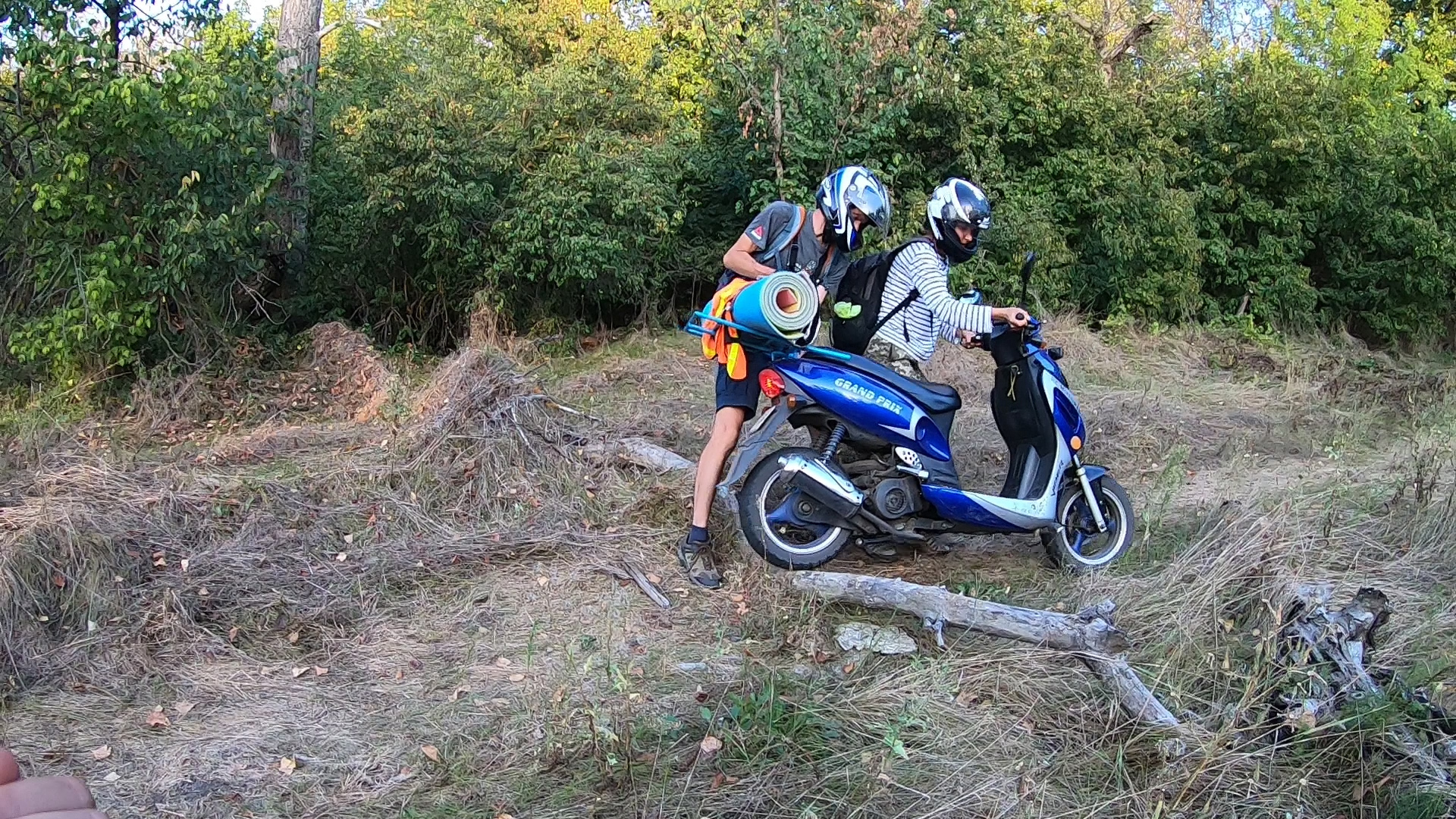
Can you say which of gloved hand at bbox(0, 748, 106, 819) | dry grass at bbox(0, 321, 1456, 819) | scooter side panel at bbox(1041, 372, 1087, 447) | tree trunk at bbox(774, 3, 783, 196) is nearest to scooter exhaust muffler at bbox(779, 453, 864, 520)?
dry grass at bbox(0, 321, 1456, 819)

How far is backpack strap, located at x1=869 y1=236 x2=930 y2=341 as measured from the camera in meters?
4.41

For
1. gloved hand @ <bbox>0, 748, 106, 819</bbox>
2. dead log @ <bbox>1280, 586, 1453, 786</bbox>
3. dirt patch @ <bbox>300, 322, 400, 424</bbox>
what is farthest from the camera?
dirt patch @ <bbox>300, 322, 400, 424</bbox>

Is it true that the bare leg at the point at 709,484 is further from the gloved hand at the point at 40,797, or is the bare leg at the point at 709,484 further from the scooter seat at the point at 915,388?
the gloved hand at the point at 40,797

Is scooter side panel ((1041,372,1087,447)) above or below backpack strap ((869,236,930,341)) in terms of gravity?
below

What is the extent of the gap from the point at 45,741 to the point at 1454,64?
1714cm

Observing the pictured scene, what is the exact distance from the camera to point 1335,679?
2.95m

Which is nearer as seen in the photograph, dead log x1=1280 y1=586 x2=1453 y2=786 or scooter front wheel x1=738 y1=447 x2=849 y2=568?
dead log x1=1280 y1=586 x2=1453 y2=786

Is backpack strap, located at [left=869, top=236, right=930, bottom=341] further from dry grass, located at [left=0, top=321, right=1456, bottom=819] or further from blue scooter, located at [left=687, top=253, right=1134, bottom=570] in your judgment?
dry grass, located at [left=0, top=321, right=1456, bottom=819]

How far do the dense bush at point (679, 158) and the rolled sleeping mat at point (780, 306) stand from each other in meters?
4.59

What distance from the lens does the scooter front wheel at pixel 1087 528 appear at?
14.8ft

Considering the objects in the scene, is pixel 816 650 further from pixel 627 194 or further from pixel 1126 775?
pixel 627 194

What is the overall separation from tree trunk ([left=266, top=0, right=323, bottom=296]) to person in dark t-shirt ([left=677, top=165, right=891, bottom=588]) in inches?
191

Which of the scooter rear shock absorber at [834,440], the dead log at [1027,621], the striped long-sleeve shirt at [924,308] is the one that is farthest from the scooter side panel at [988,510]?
the striped long-sleeve shirt at [924,308]

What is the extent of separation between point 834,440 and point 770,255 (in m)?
0.77
